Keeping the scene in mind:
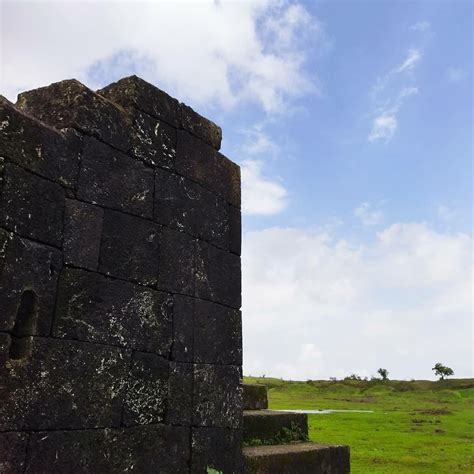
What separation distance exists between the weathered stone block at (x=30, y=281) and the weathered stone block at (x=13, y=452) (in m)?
0.66

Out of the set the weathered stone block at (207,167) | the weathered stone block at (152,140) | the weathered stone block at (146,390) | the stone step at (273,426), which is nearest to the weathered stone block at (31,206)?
the weathered stone block at (152,140)

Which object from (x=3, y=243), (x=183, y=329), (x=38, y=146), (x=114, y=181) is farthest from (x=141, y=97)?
(x=183, y=329)

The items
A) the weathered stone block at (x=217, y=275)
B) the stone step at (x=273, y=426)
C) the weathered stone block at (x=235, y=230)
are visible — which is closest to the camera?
the weathered stone block at (x=217, y=275)

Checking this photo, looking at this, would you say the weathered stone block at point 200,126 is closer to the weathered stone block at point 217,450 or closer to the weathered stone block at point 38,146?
the weathered stone block at point 38,146

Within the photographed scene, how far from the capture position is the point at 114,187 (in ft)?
14.0

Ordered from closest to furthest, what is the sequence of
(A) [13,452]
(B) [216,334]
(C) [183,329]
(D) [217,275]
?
(A) [13,452] → (C) [183,329] → (B) [216,334] → (D) [217,275]

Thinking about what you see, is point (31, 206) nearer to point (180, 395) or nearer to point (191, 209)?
point (191, 209)

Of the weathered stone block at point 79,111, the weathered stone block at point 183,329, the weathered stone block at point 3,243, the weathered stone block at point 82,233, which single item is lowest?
the weathered stone block at point 183,329

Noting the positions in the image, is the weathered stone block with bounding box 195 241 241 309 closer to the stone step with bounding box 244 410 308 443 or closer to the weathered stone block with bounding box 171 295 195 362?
the weathered stone block with bounding box 171 295 195 362

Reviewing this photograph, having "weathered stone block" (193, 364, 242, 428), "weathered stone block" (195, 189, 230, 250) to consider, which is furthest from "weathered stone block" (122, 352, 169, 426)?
"weathered stone block" (195, 189, 230, 250)

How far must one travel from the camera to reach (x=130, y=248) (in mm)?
4316

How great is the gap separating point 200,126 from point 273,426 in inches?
142

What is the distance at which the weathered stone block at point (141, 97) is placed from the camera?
15.4 feet

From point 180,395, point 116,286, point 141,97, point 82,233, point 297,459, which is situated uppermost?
point 141,97
